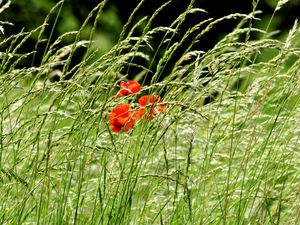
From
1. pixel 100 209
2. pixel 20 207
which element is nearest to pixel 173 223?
pixel 100 209

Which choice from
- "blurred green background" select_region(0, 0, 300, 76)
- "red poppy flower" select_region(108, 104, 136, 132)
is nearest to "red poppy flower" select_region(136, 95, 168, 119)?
"red poppy flower" select_region(108, 104, 136, 132)

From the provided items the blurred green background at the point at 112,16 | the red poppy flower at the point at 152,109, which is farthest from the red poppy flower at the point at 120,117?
the blurred green background at the point at 112,16

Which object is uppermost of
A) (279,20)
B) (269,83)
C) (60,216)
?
(279,20)

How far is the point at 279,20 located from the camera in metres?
Result: 7.66

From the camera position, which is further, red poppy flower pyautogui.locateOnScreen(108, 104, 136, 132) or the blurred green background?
the blurred green background

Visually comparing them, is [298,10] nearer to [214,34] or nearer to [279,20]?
[279,20]

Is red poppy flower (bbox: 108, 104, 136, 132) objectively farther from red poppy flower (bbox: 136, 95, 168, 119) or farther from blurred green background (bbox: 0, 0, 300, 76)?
blurred green background (bbox: 0, 0, 300, 76)

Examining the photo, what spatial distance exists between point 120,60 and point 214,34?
5.42m

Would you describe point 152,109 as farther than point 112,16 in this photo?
No

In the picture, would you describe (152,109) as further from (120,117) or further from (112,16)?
(112,16)

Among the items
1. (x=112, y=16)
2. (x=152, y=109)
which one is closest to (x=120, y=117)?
(x=152, y=109)

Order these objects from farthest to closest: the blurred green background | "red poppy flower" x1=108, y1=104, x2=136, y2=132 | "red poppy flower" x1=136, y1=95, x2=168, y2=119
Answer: the blurred green background, "red poppy flower" x1=108, y1=104, x2=136, y2=132, "red poppy flower" x1=136, y1=95, x2=168, y2=119

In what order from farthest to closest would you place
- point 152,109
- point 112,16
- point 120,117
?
point 112,16, point 120,117, point 152,109

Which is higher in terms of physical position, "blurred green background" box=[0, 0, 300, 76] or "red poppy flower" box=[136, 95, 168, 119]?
"blurred green background" box=[0, 0, 300, 76]
